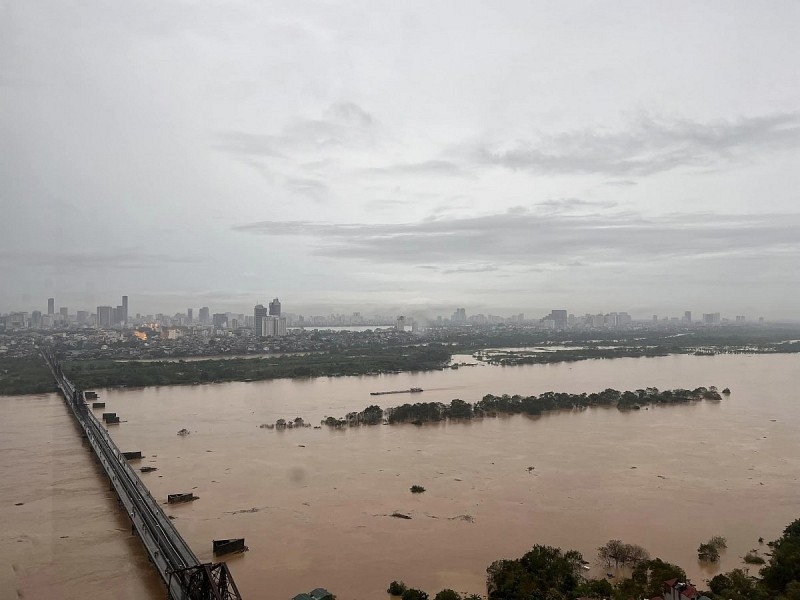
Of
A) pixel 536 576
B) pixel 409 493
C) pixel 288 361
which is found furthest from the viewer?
pixel 288 361

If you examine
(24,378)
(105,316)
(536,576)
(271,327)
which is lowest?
(536,576)

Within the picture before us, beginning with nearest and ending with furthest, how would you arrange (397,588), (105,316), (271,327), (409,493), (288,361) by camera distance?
(397,588), (409,493), (288,361), (105,316), (271,327)

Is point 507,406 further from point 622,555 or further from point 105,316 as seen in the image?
Result: point 105,316

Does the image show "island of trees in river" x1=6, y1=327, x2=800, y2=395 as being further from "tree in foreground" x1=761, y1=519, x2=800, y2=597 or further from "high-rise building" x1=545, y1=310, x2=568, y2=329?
"high-rise building" x1=545, y1=310, x2=568, y2=329

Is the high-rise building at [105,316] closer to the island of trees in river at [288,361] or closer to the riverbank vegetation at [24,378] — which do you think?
the island of trees in river at [288,361]

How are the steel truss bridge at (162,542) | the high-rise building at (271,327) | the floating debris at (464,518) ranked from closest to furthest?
the steel truss bridge at (162,542)
the floating debris at (464,518)
the high-rise building at (271,327)

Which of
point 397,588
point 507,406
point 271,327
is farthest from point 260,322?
point 397,588

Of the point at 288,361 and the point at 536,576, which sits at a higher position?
the point at 288,361

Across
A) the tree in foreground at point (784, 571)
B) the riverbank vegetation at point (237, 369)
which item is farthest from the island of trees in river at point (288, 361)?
the tree in foreground at point (784, 571)
